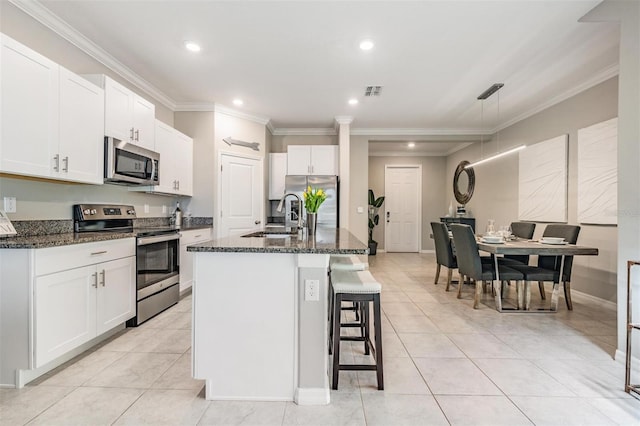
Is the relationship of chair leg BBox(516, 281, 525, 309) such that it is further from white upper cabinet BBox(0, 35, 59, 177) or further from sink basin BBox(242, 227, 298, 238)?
white upper cabinet BBox(0, 35, 59, 177)

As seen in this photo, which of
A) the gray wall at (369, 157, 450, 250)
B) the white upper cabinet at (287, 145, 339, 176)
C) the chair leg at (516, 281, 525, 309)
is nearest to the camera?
the chair leg at (516, 281, 525, 309)

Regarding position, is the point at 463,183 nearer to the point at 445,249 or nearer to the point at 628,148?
the point at 445,249

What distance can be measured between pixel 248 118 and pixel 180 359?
12.4 feet

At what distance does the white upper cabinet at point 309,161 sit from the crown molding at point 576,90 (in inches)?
121

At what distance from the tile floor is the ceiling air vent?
278cm

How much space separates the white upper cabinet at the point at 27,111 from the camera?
1.98 metres

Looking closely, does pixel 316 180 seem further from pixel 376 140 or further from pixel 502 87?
pixel 502 87

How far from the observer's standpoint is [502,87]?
13.2 feet

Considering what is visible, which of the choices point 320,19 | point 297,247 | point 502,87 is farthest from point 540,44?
point 297,247

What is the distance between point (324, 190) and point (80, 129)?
3.43 meters

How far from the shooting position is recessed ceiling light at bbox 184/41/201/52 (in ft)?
9.79

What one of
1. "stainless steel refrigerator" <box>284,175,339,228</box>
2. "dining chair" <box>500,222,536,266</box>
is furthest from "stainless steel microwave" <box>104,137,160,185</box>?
"dining chair" <box>500,222,536,266</box>

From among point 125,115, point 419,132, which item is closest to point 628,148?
point 419,132

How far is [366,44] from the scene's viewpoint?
2977 millimetres
